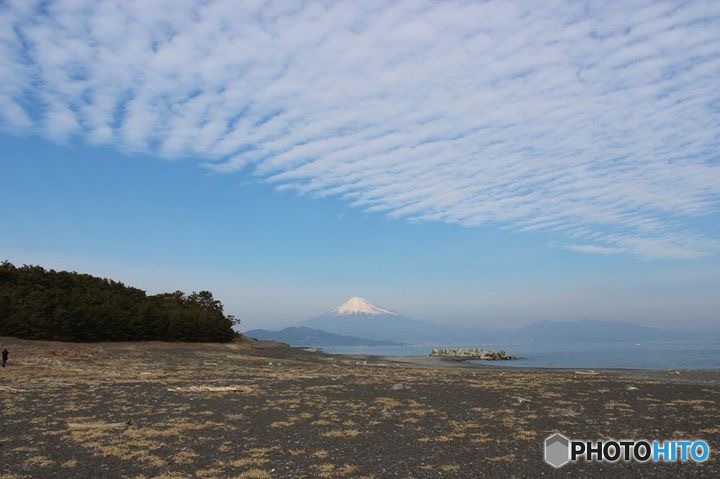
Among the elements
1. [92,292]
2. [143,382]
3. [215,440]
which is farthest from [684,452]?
[92,292]

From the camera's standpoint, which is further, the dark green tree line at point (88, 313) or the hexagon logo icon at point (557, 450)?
the dark green tree line at point (88, 313)

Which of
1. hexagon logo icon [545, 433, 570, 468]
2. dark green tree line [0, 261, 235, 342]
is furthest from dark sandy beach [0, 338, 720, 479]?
dark green tree line [0, 261, 235, 342]

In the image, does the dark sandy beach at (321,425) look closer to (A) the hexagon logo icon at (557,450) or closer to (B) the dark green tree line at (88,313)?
(A) the hexagon logo icon at (557,450)

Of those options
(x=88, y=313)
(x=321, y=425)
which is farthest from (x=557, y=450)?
(x=88, y=313)

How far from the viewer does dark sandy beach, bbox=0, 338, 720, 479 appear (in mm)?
11398

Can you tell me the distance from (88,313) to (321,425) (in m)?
43.7

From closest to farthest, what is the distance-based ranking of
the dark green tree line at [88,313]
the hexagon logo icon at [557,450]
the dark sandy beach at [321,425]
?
1. the dark sandy beach at [321,425]
2. the hexagon logo icon at [557,450]
3. the dark green tree line at [88,313]

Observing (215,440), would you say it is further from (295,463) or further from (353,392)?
(353,392)

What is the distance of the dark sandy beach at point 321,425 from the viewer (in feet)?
37.4

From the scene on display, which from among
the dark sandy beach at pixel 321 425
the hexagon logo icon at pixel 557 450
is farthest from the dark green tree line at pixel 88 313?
the hexagon logo icon at pixel 557 450

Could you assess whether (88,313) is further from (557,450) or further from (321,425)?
(557,450)

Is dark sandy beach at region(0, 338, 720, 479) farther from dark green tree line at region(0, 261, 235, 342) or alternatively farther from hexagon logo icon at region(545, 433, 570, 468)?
dark green tree line at region(0, 261, 235, 342)

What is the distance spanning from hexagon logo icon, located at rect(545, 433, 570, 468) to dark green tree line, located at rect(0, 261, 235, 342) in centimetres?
4919

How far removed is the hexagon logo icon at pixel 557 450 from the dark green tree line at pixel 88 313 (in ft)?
161
